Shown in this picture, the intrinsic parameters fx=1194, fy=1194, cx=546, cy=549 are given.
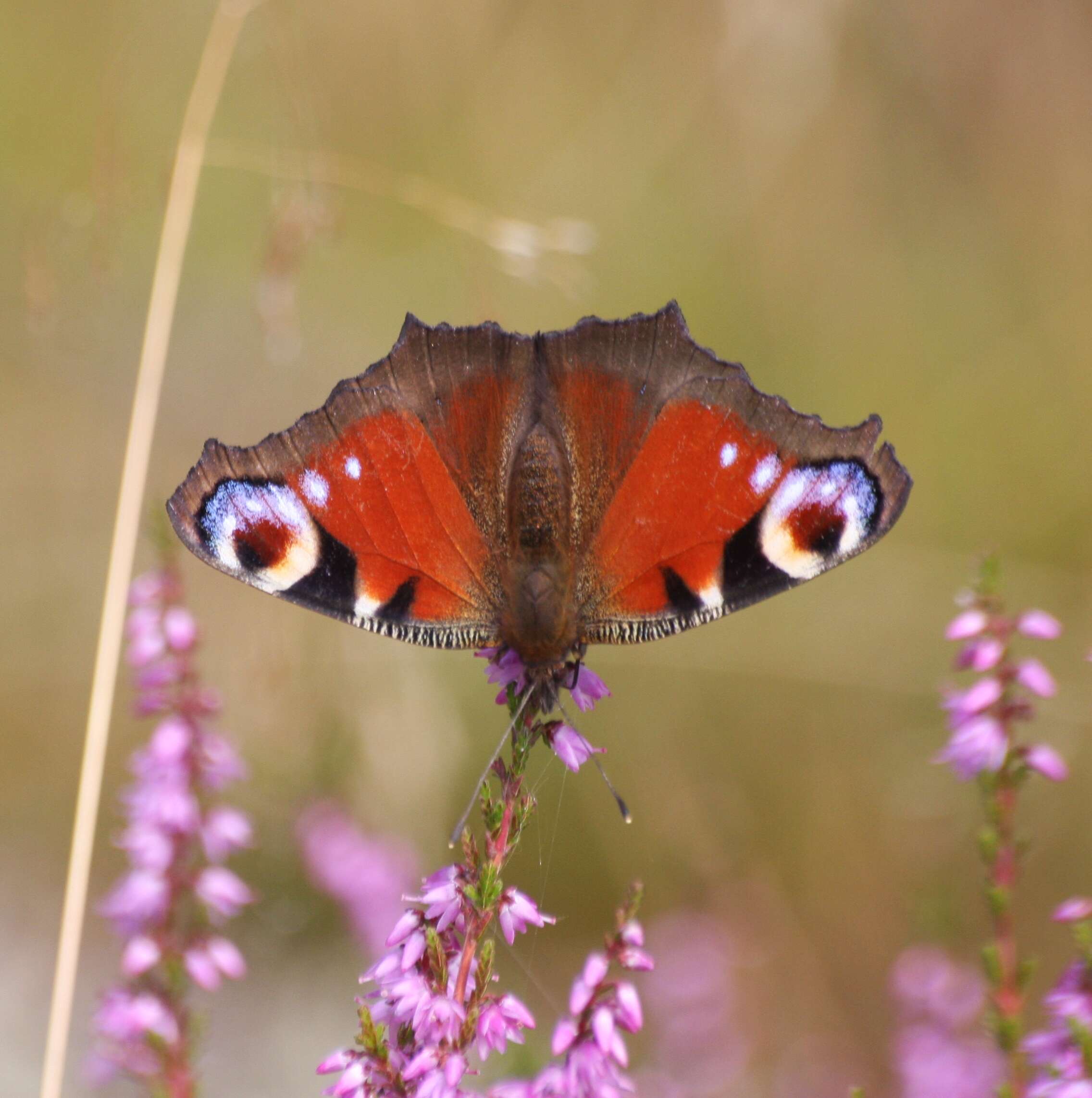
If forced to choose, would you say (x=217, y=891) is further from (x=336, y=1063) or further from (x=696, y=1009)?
(x=696, y=1009)

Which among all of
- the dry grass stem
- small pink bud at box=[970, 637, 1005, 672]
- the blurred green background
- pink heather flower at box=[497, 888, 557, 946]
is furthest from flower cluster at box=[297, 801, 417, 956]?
pink heather flower at box=[497, 888, 557, 946]

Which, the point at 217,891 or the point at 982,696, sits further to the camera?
the point at 217,891

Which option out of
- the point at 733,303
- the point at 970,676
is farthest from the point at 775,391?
the point at 970,676

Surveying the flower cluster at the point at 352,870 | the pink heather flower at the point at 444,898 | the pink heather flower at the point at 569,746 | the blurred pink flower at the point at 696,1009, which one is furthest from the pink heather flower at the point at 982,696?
the blurred pink flower at the point at 696,1009

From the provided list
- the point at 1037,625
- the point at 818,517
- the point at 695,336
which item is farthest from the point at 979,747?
the point at 695,336

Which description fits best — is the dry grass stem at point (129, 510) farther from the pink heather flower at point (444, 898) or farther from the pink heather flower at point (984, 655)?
the pink heather flower at point (984, 655)

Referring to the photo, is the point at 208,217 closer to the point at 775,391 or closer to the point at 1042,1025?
the point at 775,391
